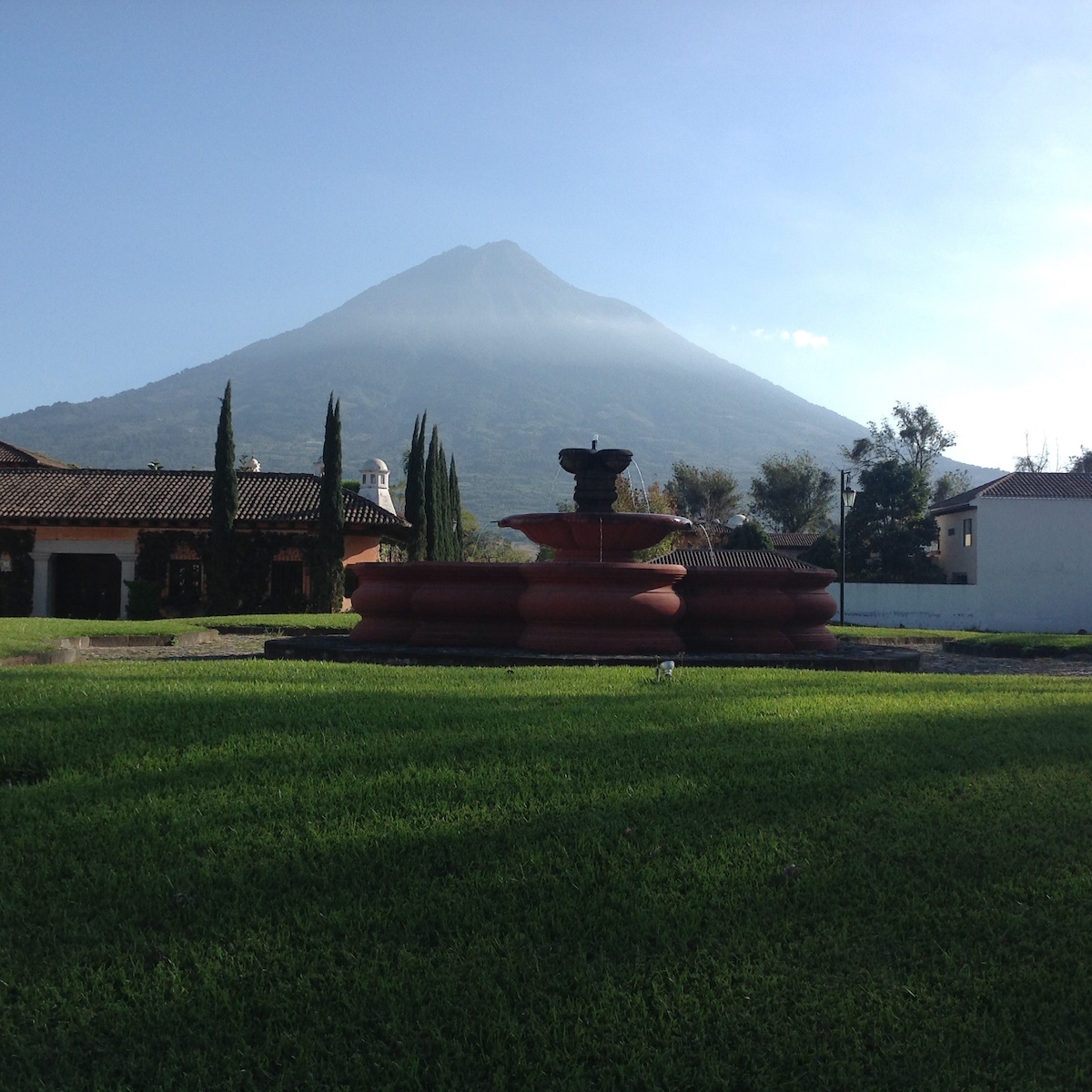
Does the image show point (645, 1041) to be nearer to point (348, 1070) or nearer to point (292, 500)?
point (348, 1070)

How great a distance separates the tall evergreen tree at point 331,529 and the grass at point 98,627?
7.11 meters

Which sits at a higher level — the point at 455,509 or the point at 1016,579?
the point at 455,509

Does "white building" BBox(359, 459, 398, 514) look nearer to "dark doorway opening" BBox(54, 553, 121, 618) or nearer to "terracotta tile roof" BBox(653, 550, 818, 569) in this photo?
"terracotta tile roof" BBox(653, 550, 818, 569)

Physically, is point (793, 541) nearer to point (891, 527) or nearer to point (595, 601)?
point (891, 527)

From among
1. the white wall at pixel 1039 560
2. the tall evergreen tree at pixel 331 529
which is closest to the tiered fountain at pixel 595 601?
the tall evergreen tree at pixel 331 529

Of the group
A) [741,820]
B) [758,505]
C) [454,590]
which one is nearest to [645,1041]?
[741,820]

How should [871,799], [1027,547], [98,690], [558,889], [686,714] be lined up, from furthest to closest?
[1027,547], [98,690], [686,714], [871,799], [558,889]

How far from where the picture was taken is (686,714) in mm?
5246

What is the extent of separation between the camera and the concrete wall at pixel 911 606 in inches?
1334

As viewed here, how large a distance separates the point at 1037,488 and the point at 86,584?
33311mm

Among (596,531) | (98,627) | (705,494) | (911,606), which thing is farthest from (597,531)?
(705,494)

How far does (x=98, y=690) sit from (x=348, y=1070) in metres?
4.11

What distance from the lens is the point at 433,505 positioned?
111ft

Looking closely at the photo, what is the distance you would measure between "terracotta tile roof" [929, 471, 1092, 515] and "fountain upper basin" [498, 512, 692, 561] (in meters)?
Result: 31.0
